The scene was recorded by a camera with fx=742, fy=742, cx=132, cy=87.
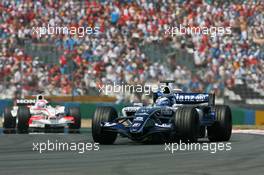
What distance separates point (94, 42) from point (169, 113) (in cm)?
1405

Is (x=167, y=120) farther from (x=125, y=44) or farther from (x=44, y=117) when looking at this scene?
(x=125, y=44)

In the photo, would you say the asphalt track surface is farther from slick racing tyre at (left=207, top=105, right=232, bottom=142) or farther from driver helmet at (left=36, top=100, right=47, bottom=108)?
driver helmet at (left=36, top=100, right=47, bottom=108)

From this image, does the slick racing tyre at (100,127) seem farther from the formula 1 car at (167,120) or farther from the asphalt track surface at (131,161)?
the asphalt track surface at (131,161)

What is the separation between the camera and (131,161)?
11484 millimetres

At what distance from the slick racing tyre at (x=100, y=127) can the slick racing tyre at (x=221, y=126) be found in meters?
2.50

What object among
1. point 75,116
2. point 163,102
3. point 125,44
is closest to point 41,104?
point 75,116

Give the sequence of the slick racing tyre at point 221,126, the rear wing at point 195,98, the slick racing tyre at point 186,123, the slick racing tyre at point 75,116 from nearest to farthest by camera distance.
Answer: the slick racing tyre at point 186,123 → the slick racing tyre at point 221,126 → the rear wing at point 195,98 → the slick racing tyre at point 75,116

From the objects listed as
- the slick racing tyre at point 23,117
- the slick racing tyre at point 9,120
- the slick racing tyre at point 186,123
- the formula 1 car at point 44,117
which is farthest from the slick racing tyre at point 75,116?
the slick racing tyre at point 186,123

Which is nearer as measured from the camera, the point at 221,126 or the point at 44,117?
the point at 221,126

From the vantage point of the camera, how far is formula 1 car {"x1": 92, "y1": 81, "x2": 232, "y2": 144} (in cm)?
1517

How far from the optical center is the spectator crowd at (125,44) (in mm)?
28203

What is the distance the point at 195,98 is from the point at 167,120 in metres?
1.34

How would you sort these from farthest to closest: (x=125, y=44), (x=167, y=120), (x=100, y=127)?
(x=125, y=44), (x=167, y=120), (x=100, y=127)

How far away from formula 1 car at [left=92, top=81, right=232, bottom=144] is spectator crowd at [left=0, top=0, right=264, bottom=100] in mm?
9709
